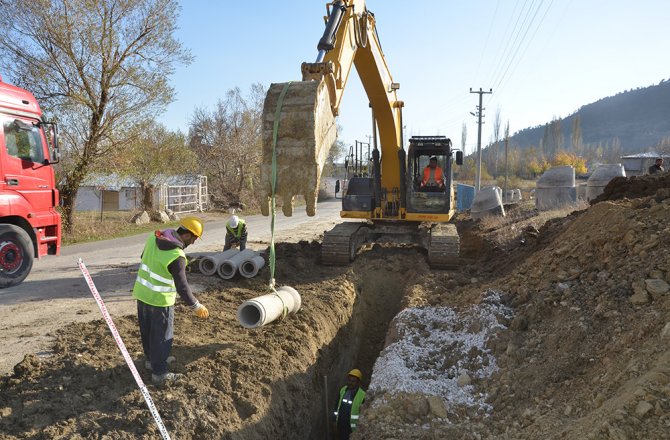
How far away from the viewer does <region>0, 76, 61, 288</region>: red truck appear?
7.99 metres

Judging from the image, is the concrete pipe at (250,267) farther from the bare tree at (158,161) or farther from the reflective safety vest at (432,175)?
the bare tree at (158,161)

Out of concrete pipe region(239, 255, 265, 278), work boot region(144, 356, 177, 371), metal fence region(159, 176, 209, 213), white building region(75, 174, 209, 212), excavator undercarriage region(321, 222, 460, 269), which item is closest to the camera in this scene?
work boot region(144, 356, 177, 371)

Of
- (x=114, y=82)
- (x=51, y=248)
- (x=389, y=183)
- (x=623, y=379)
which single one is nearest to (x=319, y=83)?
(x=623, y=379)

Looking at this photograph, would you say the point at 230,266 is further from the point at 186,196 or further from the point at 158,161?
the point at 186,196

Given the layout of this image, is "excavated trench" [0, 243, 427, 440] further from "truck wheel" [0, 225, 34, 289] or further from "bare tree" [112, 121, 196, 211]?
"bare tree" [112, 121, 196, 211]

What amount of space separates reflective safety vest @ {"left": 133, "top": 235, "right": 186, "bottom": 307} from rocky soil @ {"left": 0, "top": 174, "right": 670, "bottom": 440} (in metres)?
0.83

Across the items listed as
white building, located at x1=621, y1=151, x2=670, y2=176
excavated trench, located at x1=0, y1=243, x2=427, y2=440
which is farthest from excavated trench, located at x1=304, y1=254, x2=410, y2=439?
white building, located at x1=621, y1=151, x2=670, y2=176

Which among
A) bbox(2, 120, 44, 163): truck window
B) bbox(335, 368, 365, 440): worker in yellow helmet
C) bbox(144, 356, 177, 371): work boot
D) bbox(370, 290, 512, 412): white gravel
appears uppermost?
bbox(2, 120, 44, 163): truck window

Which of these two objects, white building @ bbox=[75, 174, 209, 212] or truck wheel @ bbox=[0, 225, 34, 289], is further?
white building @ bbox=[75, 174, 209, 212]

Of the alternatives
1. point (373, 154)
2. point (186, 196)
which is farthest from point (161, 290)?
point (186, 196)

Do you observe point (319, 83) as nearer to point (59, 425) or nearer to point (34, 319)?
point (59, 425)

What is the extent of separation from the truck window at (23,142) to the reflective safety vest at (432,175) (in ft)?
25.6

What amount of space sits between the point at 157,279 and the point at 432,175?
7.61 meters

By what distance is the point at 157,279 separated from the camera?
182 inches
